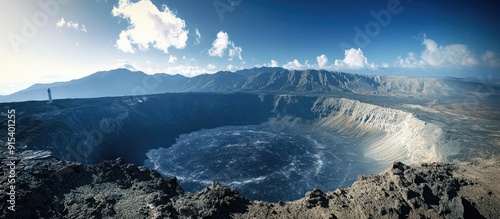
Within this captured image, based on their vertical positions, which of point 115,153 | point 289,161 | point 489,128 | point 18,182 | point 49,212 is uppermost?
point 18,182

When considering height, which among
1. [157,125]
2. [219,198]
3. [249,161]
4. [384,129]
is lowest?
[249,161]

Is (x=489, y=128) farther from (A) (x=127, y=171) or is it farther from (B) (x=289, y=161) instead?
(A) (x=127, y=171)

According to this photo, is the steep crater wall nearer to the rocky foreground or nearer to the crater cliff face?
the crater cliff face

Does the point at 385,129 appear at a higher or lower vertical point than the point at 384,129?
higher

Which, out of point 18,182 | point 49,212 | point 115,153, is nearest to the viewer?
point 49,212

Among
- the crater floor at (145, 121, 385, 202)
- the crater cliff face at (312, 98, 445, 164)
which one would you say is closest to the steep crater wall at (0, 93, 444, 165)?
the crater cliff face at (312, 98, 445, 164)

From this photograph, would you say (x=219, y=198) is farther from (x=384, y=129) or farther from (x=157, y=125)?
(x=157, y=125)

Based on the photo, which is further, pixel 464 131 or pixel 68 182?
pixel 464 131

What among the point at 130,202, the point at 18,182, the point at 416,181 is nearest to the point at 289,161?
the point at 416,181

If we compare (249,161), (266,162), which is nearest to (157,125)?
(249,161)
